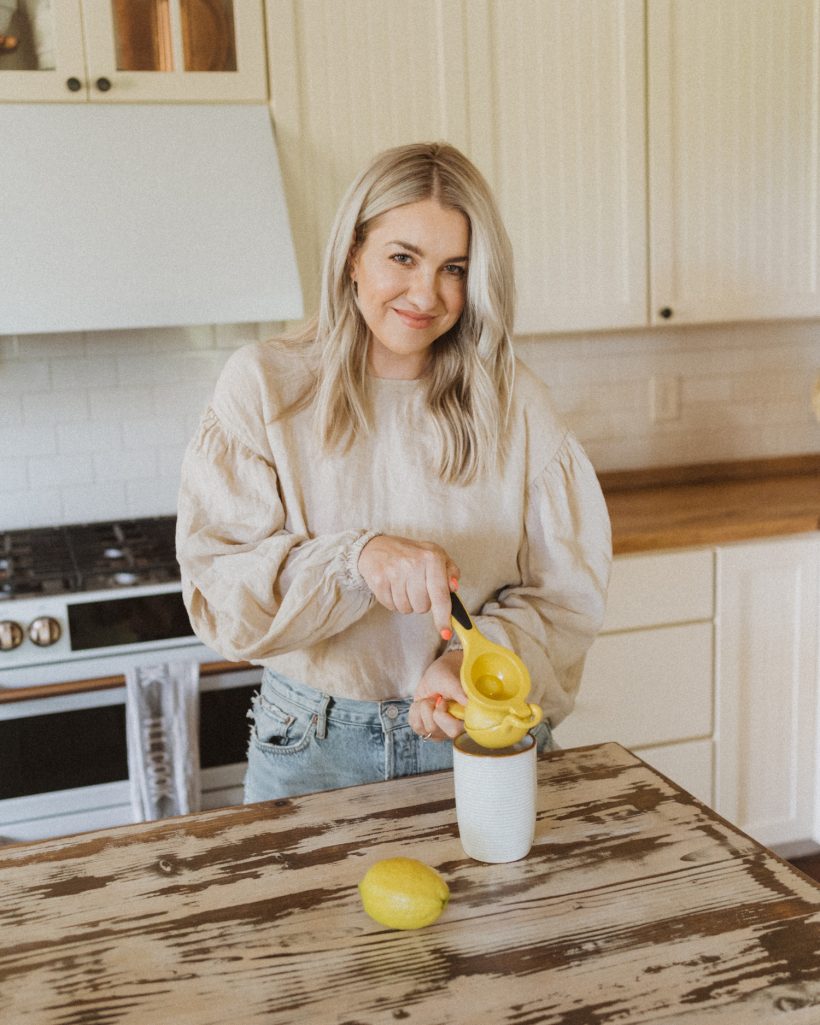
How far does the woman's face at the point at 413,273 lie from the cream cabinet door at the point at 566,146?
4.33 feet

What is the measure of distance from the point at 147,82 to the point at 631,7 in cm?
119

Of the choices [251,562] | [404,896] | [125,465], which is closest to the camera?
[404,896]

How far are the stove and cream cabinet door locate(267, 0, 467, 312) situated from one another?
79cm

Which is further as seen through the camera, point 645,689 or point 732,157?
point 732,157

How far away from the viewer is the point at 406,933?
942mm

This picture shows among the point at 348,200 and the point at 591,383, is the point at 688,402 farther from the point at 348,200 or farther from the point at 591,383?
the point at 348,200

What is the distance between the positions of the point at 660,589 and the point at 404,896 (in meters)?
1.67

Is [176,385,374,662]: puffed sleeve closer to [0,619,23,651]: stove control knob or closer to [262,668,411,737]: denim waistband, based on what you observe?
[262,668,411,737]: denim waistband

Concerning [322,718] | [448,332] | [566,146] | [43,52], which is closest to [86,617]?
[322,718]

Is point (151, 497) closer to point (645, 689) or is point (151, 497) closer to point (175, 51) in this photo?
point (175, 51)

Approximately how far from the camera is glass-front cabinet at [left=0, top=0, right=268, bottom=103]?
229 centimetres

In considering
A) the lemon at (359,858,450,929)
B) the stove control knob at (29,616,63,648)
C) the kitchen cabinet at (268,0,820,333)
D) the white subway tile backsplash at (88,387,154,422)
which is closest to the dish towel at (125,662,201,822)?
the stove control knob at (29,616,63,648)

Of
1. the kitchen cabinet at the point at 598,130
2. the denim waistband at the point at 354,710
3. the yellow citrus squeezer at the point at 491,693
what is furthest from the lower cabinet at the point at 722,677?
the yellow citrus squeezer at the point at 491,693

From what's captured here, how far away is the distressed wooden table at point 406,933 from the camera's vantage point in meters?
0.84
